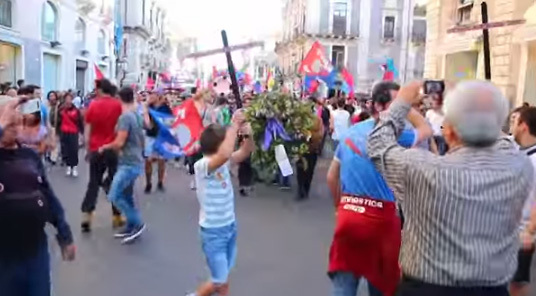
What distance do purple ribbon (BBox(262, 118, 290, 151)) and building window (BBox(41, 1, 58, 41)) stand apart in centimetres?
1753

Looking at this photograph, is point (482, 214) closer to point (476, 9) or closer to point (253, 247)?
point (253, 247)

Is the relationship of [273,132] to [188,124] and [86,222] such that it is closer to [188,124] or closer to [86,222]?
[188,124]

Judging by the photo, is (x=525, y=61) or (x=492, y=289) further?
(x=525, y=61)

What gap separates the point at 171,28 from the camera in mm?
90375

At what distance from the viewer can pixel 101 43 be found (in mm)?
A: 35469

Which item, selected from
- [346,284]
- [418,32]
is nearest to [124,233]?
[346,284]

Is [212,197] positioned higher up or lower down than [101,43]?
lower down

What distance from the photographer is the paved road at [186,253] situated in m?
5.25

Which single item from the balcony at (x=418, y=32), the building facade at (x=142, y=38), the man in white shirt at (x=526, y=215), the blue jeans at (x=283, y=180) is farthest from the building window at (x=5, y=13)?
the balcony at (x=418, y=32)

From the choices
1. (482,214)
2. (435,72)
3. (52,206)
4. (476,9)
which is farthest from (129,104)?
(435,72)

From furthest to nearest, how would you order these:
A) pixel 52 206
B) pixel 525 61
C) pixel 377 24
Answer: pixel 377 24 → pixel 525 61 → pixel 52 206

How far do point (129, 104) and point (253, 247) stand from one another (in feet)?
7.21

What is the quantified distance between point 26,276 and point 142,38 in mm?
58781

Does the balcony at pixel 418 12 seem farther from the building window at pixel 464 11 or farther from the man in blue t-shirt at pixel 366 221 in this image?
the man in blue t-shirt at pixel 366 221
